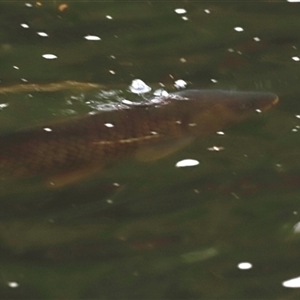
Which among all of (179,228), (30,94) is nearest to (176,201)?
(179,228)

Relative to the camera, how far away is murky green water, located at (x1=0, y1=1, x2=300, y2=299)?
1727mm

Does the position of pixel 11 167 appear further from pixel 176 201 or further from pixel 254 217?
pixel 254 217

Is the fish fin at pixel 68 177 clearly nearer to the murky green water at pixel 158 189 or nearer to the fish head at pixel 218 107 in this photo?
the murky green water at pixel 158 189

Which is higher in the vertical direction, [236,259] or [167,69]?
[167,69]

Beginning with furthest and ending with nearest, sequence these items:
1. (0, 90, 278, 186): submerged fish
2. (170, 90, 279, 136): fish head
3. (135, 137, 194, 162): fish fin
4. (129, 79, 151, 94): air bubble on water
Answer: (129, 79, 151, 94): air bubble on water < (170, 90, 279, 136): fish head < (135, 137, 194, 162): fish fin < (0, 90, 278, 186): submerged fish

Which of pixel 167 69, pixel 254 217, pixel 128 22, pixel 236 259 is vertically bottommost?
pixel 236 259

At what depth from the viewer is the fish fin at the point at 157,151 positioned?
2016 mm

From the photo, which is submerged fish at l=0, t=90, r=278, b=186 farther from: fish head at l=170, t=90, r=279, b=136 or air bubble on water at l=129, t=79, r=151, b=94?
air bubble on water at l=129, t=79, r=151, b=94

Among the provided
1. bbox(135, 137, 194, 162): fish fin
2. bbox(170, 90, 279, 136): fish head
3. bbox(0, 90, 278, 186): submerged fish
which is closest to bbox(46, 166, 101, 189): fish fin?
bbox(0, 90, 278, 186): submerged fish

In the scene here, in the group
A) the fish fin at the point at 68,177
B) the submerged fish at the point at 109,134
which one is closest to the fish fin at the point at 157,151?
the submerged fish at the point at 109,134

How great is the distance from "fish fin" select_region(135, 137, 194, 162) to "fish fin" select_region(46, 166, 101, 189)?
0.48 feet

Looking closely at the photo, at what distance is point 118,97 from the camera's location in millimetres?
2266

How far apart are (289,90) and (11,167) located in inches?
41.4

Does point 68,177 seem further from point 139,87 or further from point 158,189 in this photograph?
point 139,87
